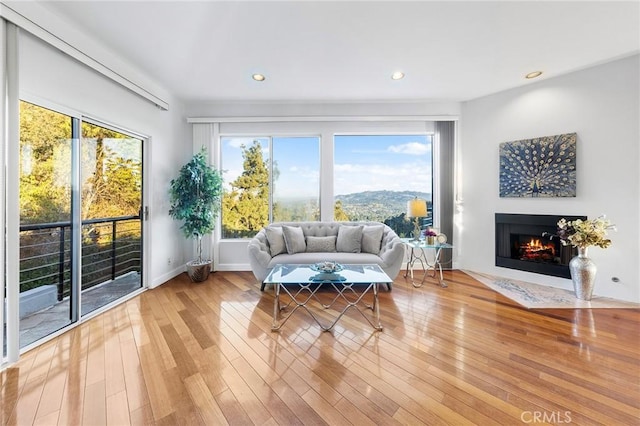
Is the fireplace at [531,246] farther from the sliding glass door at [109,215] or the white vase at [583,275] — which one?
the sliding glass door at [109,215]

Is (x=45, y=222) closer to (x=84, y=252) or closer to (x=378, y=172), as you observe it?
(x=84, y=252)

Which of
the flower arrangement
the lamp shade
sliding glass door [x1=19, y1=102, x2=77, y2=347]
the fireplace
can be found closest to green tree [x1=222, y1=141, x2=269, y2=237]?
sliding glass door [x1=19, y1=102, x2=77, y2=347]

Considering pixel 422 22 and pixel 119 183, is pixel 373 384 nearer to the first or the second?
pixel 422 22

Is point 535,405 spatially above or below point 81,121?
below

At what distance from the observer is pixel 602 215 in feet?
9.83

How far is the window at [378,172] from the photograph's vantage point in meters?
4.27

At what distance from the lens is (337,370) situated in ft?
5.50

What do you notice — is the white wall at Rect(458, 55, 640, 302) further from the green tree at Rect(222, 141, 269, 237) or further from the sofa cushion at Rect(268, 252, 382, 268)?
the green tree at Rect(222, 141, 269, 237)

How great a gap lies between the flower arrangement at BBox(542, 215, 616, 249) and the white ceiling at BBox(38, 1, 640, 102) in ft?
6.52

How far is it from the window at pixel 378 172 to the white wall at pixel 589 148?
0.91m

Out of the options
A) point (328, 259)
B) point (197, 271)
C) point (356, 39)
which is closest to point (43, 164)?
point (197, 271)

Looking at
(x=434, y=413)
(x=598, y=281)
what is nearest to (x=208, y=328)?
(x=434, y=413)

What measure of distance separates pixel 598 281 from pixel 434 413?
3395 millimetres

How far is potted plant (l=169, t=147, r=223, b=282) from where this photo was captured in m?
3.52
